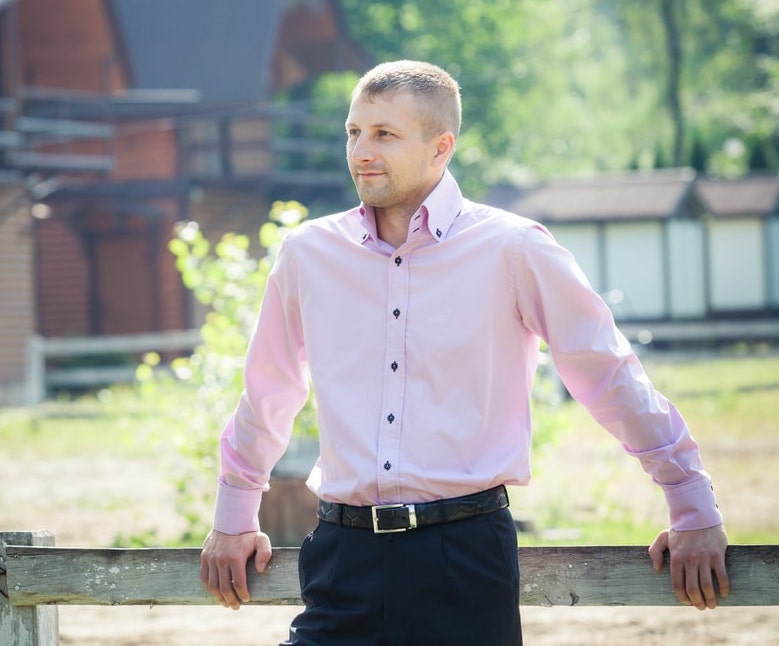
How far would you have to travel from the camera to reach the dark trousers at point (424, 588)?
3098 mm

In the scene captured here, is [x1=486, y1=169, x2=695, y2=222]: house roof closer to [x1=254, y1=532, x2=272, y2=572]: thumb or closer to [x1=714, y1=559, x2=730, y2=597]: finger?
[x1=254, y1=532, x2=272, y2=572]: thumb

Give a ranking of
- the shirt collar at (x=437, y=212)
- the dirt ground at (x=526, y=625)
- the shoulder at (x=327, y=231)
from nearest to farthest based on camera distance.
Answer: the shirt collar at (x=437, y=212) < the shoulder at (x=327, y=231) < the dirt ground at (x=526, y=625)

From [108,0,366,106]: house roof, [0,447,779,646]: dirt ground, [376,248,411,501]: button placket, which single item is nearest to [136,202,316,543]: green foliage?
[0,447,779,646]: dirt ground

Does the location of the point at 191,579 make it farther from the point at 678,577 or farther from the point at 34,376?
the point at 34,376

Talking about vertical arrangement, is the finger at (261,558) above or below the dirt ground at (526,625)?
above

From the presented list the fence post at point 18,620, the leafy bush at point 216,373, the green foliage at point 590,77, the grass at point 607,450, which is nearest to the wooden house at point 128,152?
the grass at point 607,450

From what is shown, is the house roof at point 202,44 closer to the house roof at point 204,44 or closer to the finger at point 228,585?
the house roof at point 204,44

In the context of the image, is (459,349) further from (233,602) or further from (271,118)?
(271,118)

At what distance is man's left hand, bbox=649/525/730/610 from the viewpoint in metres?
3.14

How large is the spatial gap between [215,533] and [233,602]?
177 mm

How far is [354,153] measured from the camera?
10.7 feet

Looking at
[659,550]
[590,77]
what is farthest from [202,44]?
[590,77]

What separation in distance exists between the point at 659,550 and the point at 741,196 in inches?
1472

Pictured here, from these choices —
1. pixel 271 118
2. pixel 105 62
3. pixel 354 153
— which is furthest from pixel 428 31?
pixel 354 153
